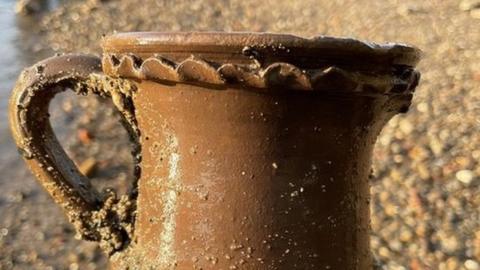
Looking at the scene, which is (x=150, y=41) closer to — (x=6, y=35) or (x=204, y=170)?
(x=204, y=170)

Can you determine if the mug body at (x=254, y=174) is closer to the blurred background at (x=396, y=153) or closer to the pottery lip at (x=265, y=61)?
the pottery lip at (x=265, y=61)

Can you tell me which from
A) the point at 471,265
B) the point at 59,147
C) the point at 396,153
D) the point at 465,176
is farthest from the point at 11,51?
the point at 59,147

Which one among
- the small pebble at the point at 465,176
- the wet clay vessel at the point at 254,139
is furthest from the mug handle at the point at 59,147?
the small pebble at the point at 465,176

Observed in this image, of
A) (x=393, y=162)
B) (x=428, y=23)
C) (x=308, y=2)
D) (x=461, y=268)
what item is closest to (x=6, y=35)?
(x=308, y=2)

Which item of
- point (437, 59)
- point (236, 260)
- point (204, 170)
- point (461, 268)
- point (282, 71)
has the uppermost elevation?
point (282, 71)

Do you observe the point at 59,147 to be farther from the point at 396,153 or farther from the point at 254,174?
the point at 396,153

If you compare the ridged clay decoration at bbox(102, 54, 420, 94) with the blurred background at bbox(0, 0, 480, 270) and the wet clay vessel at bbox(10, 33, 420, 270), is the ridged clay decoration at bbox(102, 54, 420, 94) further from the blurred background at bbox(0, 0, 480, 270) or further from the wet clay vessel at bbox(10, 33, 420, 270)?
the blurred background at bbox(0, 0, 480, 270)

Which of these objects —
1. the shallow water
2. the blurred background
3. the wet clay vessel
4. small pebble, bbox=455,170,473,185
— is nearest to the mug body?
the wet clay vessel
